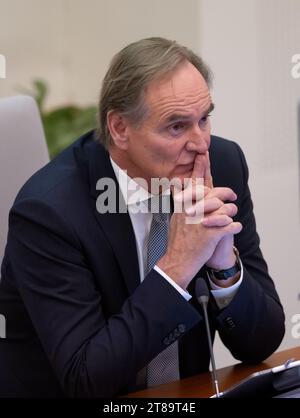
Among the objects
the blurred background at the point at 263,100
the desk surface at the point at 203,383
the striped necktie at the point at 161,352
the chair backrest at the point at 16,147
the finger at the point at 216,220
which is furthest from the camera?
the blurred background at the point at 263,100

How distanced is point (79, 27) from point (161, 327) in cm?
311

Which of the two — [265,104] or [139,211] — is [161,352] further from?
[265,104]

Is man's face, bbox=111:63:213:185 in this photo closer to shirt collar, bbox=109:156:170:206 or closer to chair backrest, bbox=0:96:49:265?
shirt collar, bbox=109:156:170:206

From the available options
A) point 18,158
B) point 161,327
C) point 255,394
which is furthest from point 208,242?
point 18,158

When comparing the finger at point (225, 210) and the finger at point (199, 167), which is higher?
the finger at point (199, 167)

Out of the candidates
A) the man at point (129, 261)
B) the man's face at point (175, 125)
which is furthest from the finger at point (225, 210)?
the man's face at point (175, 125)

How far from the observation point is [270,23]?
10.1ft

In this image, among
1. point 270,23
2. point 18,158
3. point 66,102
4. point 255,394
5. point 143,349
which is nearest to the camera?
point 255,394

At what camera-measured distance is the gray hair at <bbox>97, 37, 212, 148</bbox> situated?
67.2 inches

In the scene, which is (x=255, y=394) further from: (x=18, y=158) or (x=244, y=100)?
(x=244, y=100)

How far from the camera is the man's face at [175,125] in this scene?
5.58 feet

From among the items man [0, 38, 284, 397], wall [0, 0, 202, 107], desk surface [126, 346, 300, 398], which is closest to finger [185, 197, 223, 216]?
man [0, 38, 284, 397]

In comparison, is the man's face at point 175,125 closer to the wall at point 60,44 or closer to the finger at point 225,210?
the finger at point 225,210

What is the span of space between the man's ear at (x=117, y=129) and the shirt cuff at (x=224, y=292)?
0.35m
